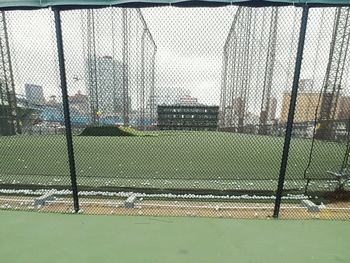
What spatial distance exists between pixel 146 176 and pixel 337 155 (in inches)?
236

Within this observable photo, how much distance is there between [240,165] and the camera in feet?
22.4

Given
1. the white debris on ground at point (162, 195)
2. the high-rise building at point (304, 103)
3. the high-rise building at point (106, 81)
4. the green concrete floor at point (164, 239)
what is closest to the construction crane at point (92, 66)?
the high-rise building at point (106, 81)

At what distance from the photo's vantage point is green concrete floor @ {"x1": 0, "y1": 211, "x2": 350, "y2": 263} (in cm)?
239

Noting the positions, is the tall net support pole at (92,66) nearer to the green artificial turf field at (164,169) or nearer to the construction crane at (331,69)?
the green artificial turf field at (164,169)

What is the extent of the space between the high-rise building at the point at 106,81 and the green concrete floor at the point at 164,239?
2.74 m

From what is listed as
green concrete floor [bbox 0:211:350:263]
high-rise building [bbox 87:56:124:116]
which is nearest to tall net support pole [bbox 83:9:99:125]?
high-rise building [bbox 87:56:124:116]

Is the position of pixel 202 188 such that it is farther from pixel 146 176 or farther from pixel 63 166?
pixel 63 166

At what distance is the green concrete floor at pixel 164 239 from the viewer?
7.84 feet

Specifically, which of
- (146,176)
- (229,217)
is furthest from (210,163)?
(229,217)

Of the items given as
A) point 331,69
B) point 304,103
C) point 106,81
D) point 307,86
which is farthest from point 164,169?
point 331,69

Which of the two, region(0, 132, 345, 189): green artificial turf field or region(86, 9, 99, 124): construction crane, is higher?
region(86, 9, 99, 124): construction crane

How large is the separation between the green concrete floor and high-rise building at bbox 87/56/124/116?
274 cm

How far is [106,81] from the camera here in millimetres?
5484

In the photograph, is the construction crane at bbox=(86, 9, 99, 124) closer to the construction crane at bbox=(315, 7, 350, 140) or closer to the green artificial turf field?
the green artificial turf field
